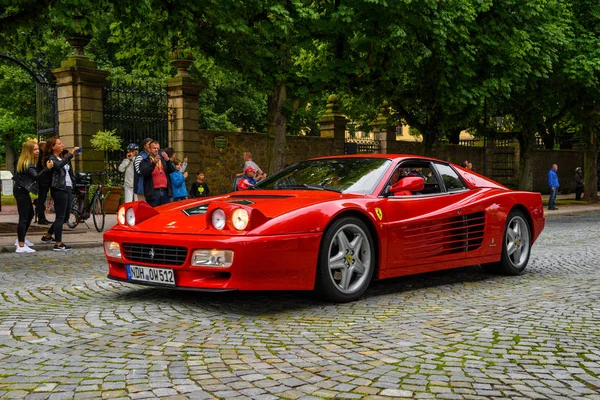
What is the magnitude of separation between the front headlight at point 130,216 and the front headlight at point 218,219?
980mm

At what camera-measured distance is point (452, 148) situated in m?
37.7

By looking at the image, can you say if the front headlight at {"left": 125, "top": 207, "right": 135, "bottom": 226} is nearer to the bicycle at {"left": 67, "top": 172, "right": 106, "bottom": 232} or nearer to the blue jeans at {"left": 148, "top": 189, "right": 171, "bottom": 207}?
the blue jeans at {"left": 148, "top": 189, "right": 171, "bottom": 207}

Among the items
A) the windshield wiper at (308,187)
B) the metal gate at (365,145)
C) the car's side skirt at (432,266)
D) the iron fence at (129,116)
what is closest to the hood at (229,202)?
the windshield wiper at (308,187)

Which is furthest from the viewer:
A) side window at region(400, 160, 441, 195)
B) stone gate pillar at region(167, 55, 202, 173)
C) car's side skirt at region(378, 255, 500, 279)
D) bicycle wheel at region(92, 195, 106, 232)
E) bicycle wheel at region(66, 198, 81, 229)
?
stone gate pillar at region(167, 55, 202, 173)

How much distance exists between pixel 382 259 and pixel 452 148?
31866 millimetres

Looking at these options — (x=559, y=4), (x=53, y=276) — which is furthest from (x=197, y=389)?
(x=559, y=4)

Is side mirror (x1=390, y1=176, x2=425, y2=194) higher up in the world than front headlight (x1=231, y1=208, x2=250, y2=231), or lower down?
higher up

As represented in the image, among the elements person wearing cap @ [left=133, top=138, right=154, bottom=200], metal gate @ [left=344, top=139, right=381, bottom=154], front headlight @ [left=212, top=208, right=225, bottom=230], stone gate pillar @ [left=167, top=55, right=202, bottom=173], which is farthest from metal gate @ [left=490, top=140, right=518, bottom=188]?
front headlight @ [left=212, top=208, right=225, bottom=230]

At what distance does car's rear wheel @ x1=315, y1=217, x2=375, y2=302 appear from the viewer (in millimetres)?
6211

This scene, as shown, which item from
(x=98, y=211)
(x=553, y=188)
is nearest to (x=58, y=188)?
(x=98, y=211)

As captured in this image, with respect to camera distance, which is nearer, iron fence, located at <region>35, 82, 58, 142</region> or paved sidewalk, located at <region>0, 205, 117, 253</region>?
paved sidewalk, located at <region>0, 205, 117, 253</region>

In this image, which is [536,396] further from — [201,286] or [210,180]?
[210,180]

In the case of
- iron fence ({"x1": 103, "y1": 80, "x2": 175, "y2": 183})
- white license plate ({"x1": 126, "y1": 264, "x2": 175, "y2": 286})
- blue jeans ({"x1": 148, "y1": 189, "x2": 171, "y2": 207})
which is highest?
iron fence ({"x1": 103, "y1": 80, "x2": 175, "y2": 183})

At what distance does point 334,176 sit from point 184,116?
16478mm
